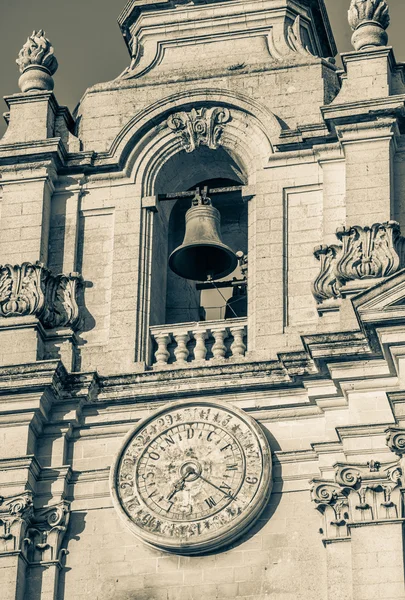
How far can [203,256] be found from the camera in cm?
3319

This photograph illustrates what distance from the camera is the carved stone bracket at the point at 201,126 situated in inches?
1324

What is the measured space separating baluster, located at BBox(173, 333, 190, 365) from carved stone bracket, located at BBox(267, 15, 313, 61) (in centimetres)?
428

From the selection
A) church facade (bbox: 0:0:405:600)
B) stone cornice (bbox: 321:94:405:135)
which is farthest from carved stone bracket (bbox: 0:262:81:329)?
stone cornice (bbox: 321:94:405:135)

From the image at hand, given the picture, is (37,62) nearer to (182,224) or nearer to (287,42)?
(182,224)

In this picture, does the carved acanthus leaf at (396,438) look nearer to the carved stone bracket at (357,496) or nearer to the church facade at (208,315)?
the church facade at (208,315)

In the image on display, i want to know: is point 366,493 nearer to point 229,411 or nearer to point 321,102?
point 229,411

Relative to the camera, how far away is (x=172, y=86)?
3409 centimetres

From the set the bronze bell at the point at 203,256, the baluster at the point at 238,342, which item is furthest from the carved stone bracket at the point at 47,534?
the bronze bell at the point at 203,256

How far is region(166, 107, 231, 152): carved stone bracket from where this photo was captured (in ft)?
110

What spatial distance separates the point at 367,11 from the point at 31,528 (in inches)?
329

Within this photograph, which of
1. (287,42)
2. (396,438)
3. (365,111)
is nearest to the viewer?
(396,438)

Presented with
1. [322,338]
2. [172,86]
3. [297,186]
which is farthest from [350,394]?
[172,86]

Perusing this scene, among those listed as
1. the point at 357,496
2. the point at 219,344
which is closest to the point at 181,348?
the point at 219,344

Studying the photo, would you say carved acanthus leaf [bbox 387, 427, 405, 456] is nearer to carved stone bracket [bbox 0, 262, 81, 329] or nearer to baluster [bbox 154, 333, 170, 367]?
baluster [bbox 154, 333, 170, 367]
